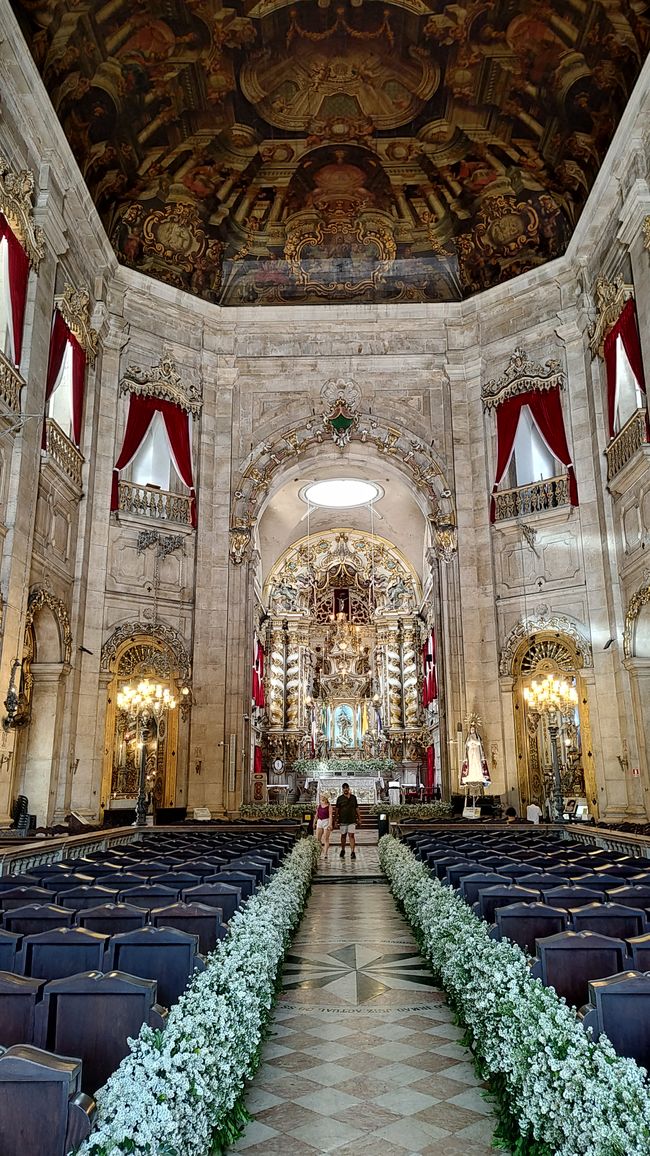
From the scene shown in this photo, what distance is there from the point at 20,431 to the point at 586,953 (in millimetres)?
11886

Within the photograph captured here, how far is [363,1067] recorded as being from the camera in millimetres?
4742

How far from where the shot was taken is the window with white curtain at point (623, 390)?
15.1m

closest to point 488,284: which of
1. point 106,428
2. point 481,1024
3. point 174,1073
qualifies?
point 106,428

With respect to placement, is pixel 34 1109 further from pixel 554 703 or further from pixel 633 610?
pixel 554 703

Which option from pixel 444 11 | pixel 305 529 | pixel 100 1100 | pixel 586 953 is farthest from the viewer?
pixel 305 529

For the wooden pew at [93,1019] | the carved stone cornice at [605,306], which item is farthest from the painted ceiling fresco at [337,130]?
the wooden pew at [93,1019]

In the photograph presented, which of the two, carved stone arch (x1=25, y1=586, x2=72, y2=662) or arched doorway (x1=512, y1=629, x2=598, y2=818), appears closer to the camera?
carved stone arch (x1=25, y1=586, x2=72, y2=662)

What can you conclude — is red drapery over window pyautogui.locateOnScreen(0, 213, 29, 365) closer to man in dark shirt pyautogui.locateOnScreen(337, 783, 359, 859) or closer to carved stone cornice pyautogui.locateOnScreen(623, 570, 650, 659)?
man in dark shirt pyautogui.locateOnScreen(337, 783, 359, 859)

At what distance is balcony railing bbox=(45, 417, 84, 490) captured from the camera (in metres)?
14.7

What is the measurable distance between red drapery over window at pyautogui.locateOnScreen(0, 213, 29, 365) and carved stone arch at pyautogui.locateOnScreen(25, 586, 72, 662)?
3.97 metres

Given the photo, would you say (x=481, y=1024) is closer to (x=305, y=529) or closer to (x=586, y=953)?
(x=586, y=953)

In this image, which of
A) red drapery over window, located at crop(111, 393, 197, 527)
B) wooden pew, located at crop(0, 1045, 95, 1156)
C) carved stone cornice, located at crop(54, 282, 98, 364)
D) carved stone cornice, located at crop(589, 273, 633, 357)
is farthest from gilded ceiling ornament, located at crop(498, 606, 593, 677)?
wooden pew, located at crop(0, 1045, 95, 1156)

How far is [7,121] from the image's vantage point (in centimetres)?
1303

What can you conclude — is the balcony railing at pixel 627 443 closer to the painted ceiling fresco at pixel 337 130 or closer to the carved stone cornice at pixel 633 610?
the carved stone cornice at pixel 633 610
